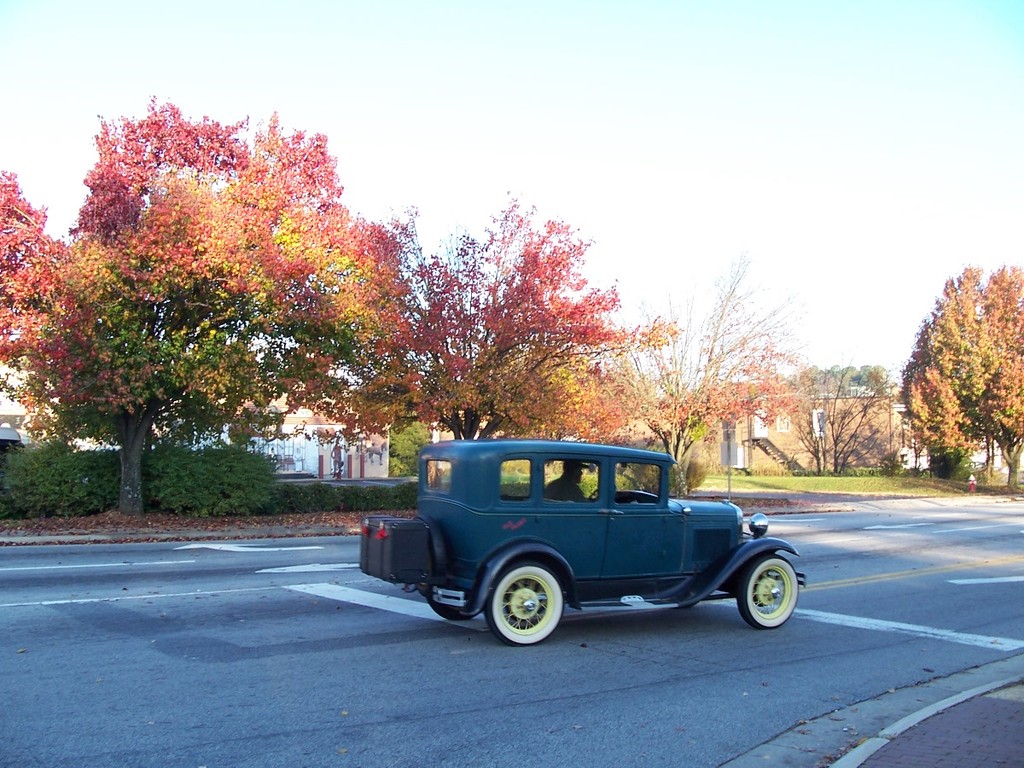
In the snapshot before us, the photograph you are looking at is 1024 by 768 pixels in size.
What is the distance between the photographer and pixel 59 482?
68.1 ft

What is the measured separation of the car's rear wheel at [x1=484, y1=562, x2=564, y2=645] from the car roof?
3.32 ft

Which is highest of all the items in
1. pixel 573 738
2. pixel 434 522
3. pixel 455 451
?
pixel 455 451

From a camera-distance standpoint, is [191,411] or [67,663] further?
[191,411]

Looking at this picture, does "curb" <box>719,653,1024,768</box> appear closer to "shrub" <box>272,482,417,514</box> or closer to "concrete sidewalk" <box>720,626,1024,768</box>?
"concrete sidewalk" <box>720,626,1024,768</box>

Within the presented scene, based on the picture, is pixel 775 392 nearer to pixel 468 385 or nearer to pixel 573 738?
pixel 468 385

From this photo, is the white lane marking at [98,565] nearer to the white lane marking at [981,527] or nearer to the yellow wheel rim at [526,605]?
the yellow wheel rim at [526,605]

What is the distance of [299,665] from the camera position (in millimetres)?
7746

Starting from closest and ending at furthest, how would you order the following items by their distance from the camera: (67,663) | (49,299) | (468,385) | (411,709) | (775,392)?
(411,709), (67,663), (49,299), (468,385), (775,392)

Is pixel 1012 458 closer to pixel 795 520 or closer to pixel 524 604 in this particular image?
pixel 795 520

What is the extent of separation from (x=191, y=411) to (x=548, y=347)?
8296 mm

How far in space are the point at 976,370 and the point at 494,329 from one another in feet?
89.7

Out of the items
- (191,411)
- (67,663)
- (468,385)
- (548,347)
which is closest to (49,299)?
(191,411)

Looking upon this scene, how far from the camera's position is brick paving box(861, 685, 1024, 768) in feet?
18.3

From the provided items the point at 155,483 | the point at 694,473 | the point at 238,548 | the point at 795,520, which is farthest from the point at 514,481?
the point at 694,473
